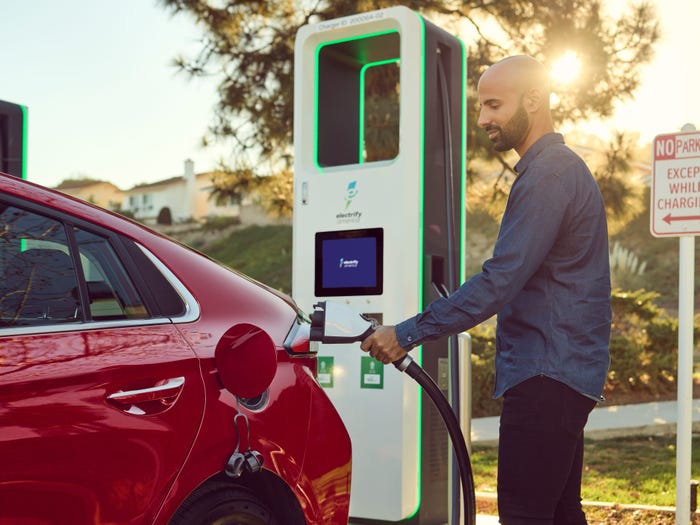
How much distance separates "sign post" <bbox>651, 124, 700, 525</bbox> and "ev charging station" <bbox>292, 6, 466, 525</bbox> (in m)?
1.20

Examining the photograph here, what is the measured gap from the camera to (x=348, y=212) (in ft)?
18.3

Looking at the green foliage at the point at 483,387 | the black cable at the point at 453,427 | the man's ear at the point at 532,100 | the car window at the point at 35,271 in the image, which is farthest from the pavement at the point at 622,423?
the car window at the point at 35,271

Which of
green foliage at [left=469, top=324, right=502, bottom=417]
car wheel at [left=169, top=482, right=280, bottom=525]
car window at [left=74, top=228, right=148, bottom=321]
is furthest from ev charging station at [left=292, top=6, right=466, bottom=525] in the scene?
green foliage at [left=469, top=324, right=502, bottom=417]

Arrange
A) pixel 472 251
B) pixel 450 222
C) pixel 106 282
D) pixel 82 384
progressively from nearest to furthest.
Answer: pixel 82 384 → pixel 106 282 → pixel 450 222 → pixel 472 251

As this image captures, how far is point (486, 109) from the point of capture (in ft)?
10.5

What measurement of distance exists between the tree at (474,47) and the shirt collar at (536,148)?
31.8 feet

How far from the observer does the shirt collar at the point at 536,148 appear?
312 cm

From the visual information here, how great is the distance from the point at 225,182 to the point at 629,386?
6016mm

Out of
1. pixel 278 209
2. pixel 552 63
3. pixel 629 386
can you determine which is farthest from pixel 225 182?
pixel 629 386

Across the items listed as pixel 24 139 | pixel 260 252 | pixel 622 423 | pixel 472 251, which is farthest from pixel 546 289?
pixel 260 252

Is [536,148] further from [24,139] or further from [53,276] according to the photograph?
[24,139]

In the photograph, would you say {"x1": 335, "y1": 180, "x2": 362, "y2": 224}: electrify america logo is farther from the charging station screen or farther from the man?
the man

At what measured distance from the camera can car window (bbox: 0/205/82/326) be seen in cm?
265

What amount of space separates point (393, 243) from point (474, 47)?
8.03 meters
